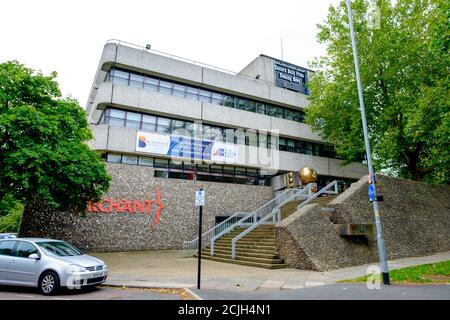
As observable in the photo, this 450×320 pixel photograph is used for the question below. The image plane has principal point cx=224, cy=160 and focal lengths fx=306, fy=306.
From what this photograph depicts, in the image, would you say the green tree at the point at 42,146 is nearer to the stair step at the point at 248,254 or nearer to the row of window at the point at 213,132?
the row of window at the point at 213,132

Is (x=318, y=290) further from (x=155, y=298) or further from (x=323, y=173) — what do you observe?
(x=323, y=173)

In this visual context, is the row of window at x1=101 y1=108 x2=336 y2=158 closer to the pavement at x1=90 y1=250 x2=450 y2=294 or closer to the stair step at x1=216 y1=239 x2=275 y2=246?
the stair step at x1=216 y1=239 x2=275 y2=246

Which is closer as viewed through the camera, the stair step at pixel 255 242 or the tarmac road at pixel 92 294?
the tarmac road at pixel 92 294

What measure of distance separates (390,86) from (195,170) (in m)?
15.6

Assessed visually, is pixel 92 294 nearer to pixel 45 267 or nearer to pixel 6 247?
pixel 45 267

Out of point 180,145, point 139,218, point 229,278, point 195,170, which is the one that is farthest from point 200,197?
point 195,170

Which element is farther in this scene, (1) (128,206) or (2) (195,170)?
(2) (195,170)

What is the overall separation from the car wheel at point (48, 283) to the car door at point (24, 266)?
25 cm

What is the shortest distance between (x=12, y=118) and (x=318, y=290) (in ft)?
41.7

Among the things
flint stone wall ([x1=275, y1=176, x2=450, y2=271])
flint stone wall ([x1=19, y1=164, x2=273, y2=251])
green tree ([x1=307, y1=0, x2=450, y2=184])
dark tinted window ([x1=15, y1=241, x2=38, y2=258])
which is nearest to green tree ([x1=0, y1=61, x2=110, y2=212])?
dark tinted window ([x1=15, y1=241, x2=38, y2=258])

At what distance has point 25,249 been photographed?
8820 mm

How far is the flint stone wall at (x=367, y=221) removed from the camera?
1334 cm

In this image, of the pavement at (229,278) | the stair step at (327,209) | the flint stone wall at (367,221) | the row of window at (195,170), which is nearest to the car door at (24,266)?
the pavement at (229,278)
